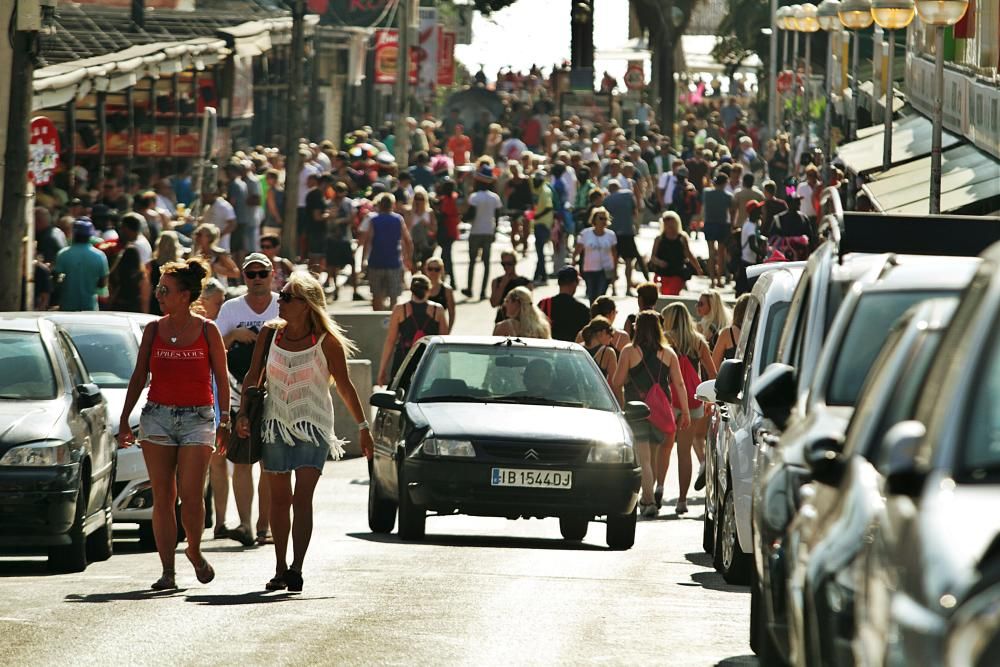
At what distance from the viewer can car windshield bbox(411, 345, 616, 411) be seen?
15.7m

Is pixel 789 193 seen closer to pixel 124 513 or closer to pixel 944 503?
pixel 124 513

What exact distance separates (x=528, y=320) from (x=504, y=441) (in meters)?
3.69

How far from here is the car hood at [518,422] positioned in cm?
1481

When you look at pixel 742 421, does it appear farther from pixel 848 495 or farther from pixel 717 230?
pixel 717 230

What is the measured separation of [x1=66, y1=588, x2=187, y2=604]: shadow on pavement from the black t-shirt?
30.9 ft

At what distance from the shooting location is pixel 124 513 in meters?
14.9

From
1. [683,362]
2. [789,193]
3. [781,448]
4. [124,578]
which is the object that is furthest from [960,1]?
[789,193]

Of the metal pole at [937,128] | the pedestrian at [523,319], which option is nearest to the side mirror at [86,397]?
the pedestrian at [523,319]

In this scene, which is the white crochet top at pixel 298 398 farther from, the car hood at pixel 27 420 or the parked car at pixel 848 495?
the parked car at pixel 848 495

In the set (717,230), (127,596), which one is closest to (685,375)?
(127,596)

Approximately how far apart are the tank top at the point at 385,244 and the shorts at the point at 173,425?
1825 centimetres

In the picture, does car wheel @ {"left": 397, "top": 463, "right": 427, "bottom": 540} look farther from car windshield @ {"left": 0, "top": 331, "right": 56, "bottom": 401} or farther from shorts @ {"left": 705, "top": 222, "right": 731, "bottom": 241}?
shorts @ {"left": 705, "top": 222, "right": 731, "bottom": 241}

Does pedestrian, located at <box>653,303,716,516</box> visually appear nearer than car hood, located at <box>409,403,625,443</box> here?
No

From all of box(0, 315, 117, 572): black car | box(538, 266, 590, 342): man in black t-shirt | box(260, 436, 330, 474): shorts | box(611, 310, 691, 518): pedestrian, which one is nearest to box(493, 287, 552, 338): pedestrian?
box(611, 310, 691, 518): pedestrian
